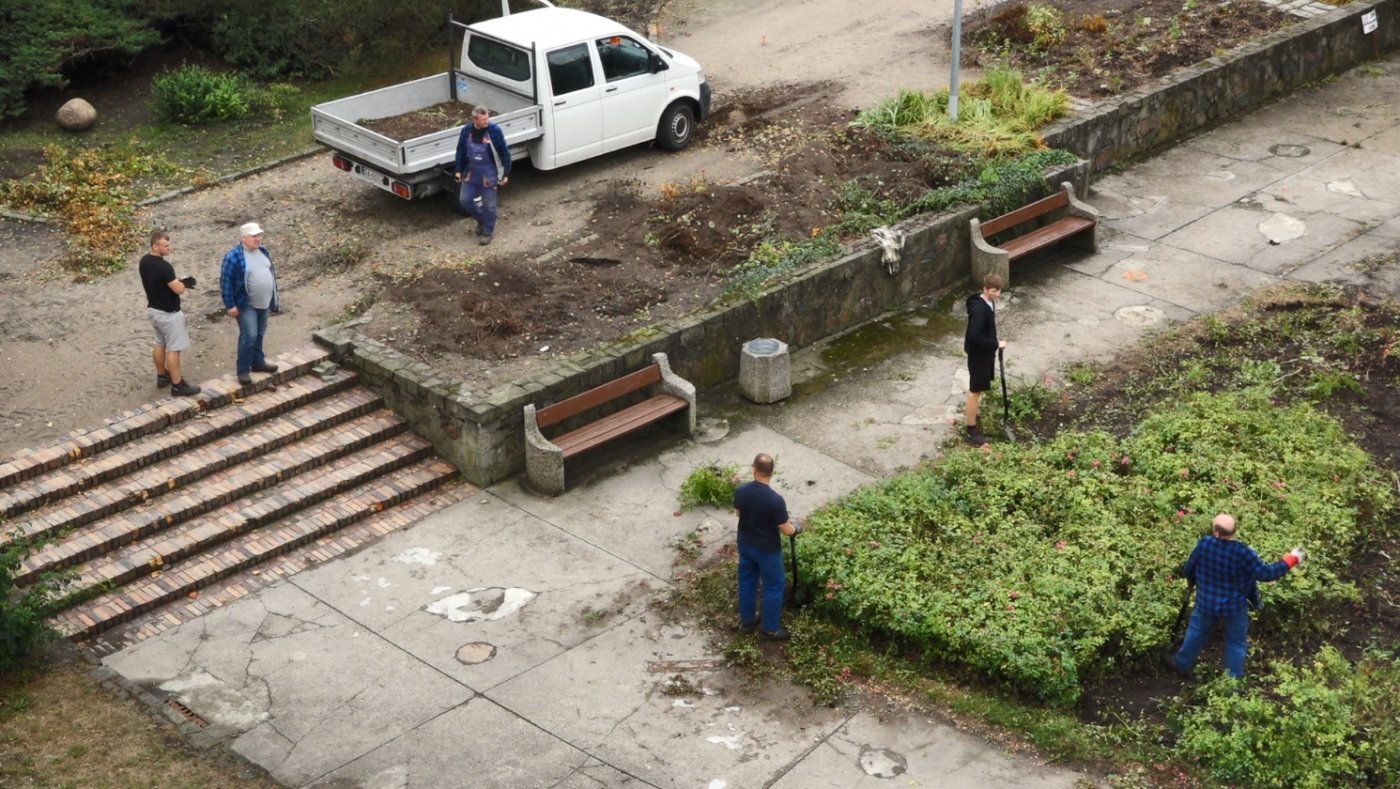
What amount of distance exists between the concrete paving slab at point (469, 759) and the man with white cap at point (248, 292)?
14.3ft

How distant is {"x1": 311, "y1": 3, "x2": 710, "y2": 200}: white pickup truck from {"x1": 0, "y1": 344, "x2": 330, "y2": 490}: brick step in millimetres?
3100

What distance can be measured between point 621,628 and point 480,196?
6035 mm

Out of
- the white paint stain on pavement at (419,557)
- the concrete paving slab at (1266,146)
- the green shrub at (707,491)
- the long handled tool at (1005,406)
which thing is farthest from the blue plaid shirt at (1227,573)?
the concrete paving slab at (1266,146)

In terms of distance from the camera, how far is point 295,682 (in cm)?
1106

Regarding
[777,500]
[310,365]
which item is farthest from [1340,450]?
[310,365]

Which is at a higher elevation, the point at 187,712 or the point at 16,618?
the point at 16,618

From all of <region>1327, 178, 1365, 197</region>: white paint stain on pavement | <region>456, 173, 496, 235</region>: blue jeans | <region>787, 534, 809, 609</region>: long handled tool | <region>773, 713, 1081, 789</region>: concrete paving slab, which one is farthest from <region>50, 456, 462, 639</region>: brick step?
<region>1327, 178, 1365, 197</region>: white paint stain on pavement

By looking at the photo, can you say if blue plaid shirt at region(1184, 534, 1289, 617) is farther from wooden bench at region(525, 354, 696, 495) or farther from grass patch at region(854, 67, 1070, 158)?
grass patch at region(854, 67, 1070, 158)

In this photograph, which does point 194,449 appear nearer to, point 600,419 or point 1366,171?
point 600,419

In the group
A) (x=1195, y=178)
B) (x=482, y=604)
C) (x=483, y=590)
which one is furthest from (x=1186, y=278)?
(x=482, y=604)

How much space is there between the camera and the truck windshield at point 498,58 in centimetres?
1748

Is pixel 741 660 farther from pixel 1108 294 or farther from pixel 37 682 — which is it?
pixel 1108 294

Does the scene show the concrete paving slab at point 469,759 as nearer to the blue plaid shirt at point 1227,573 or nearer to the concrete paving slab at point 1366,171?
the blue plaid shirt at point 1227,573

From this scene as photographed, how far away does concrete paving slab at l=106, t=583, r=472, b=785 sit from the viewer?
10.5 m
